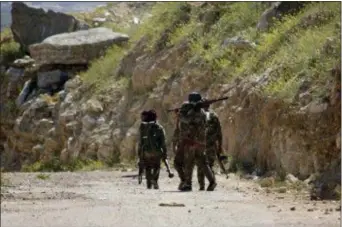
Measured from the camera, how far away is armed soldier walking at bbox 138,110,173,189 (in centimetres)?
1522

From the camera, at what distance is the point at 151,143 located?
1526 cm

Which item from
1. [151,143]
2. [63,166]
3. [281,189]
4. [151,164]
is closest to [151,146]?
[151,143]

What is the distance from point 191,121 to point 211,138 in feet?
5.47

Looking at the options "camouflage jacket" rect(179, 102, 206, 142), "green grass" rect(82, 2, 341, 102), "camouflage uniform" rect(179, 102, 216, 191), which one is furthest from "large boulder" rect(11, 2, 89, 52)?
"camouflage jacket" rect(179, 102, 206, 142)

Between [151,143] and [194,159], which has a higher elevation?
[151,143]

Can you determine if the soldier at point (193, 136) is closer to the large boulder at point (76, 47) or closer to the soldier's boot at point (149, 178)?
the soldier's boot at point (149, 178)

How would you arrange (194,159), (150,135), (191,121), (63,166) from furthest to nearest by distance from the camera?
(63,166) < (150,135) < (194,159) < (191,121)

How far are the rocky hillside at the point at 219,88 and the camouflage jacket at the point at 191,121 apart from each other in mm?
2106

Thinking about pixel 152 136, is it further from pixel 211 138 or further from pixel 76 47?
pixel 76 47

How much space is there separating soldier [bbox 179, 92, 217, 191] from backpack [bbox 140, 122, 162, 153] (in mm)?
812

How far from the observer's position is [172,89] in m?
26.5

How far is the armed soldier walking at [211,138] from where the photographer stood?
15.0m

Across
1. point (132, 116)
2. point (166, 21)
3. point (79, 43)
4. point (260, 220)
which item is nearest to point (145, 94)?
point (132, 116)

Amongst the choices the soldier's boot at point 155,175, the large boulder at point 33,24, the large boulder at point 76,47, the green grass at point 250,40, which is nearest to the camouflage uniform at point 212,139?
the soldier's boot at point 155,175
